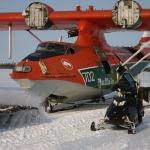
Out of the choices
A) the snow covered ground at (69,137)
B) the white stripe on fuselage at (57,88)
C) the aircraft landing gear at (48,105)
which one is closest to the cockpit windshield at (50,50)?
the white stripe on fuselage at (57,88)

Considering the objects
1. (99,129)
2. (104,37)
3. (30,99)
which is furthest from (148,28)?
(99,129)

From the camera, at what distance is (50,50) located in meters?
11.5

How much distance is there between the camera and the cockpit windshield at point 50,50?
11.1m

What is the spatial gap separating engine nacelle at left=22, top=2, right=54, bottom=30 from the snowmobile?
233 inches

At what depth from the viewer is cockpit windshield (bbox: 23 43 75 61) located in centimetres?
1111

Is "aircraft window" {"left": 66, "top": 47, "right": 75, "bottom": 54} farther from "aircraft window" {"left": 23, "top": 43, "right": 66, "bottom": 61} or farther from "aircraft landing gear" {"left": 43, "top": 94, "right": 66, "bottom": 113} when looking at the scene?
"aircraft landing gear" {"left": 43, "top": 94, "right": 66, "bottom": 113}

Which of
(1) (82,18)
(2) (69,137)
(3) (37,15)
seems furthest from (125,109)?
(3) (37,15)

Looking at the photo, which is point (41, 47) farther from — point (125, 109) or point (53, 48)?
point (125, 109)

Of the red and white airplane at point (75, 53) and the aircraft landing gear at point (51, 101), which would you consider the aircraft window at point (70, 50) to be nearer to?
the red and white airplane at point (75, 53)

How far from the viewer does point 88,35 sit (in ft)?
44.3

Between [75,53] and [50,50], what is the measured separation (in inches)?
36.0

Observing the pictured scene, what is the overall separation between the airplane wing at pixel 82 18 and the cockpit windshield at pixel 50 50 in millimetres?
1981

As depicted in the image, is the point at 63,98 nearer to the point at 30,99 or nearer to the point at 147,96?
the point at 30,99

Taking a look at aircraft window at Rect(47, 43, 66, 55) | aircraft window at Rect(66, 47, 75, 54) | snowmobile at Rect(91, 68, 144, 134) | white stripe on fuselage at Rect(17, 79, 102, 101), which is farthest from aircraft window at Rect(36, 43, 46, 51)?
snowmobile at Rect(91, 68, 144, 134)
